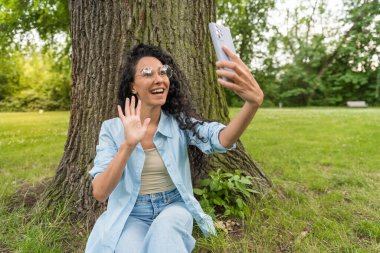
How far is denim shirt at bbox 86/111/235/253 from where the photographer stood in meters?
2.18

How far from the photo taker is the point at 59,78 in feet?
95.3

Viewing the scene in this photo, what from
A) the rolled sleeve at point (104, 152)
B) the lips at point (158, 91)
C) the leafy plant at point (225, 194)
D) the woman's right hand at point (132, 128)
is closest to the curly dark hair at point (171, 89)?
the lips at point (158, 91)

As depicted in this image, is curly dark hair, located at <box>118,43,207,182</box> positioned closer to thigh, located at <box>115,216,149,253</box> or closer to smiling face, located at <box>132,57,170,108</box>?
smiling face, located at <box>132,57,170,108</box>

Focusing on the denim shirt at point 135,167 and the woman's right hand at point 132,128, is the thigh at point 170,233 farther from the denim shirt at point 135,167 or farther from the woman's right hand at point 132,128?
the woman's right hand at point 132,128

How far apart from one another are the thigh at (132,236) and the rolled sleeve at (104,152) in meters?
0.43

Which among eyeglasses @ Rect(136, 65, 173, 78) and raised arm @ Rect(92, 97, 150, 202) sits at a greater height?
eyeglasses @ Rect(136, 65, 173, 78)

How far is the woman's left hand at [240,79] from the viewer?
67.5 inches

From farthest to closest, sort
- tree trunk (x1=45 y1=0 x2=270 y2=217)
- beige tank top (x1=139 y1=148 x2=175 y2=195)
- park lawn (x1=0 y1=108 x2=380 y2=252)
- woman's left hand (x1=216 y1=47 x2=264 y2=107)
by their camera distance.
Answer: tree trunk (x1=45 y1=0 x2=270 y2=217) < park lawn (x1=0 y1=108 x2=380 y2=252) < beige tank top (x1=139 y1=148 x2=175 y2=195) < woman's left hand (x1=216 y1=47 x2=264 y2=107)

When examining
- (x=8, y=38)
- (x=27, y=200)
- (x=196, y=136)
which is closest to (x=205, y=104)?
(x=196, y=136)

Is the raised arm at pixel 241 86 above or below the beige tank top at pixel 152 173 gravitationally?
above

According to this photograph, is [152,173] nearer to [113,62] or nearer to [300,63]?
[113,62]

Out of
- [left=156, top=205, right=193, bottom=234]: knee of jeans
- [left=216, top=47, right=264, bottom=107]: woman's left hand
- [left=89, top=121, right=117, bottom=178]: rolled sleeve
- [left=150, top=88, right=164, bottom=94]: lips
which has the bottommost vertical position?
[left=156, top=205, right=193, bottom=234]: knee of jeans

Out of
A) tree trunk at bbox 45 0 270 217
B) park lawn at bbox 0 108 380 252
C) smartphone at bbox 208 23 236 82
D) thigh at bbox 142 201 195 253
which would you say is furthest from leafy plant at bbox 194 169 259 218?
smartphone at bbox 208 23 236 82

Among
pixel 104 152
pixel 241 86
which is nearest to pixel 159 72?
pixel 104 152
